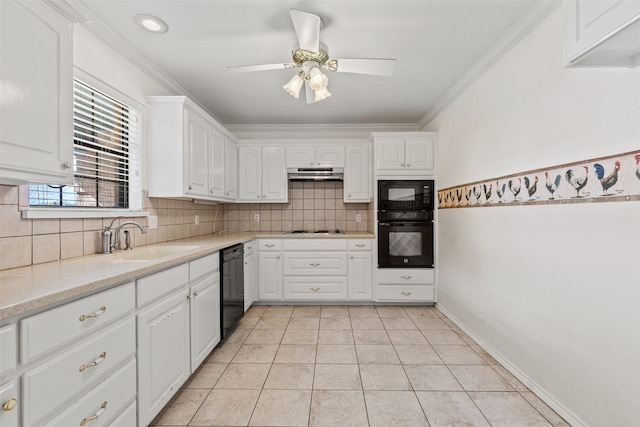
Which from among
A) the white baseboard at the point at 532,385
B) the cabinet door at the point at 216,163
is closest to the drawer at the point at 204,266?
the cabinet door at the point at 216,163

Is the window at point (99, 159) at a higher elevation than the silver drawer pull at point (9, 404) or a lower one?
higher

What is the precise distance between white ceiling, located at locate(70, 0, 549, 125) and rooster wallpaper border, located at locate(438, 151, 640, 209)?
103 centimetres

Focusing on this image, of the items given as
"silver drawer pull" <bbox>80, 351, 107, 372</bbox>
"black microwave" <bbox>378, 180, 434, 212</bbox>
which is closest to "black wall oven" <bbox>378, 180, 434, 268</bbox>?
"black microwave" <bbox>378, 180, 434, 212</bbox>

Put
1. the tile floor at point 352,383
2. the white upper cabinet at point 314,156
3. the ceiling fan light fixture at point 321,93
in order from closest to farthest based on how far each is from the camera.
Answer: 1. the tile floor at point 352,383
2. the ceiling fan light fixture at point 321,93
3. the white upper cabinet at point 314,156

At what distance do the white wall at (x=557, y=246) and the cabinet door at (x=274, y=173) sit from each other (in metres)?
2.26

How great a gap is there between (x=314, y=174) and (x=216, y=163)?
4.29 feet

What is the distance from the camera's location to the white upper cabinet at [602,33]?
0.98 meters

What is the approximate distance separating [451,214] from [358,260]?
120cm

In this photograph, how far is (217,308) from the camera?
240 centimetres

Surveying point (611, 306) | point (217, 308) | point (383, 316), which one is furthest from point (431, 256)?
point (217, 308)

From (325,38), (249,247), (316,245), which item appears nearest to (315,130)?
(316,245)

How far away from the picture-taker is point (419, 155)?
359 cm

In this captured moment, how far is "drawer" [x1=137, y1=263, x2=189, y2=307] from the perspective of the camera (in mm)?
1457

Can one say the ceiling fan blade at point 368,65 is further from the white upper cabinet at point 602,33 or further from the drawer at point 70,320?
the drawer at point 70,320
